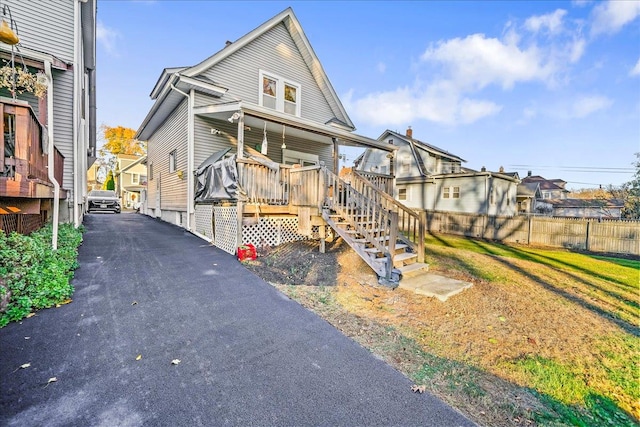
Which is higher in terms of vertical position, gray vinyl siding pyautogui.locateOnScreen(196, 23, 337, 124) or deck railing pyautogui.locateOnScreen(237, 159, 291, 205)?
gray vinyl siding pyautogui.locateOnScreen(196, 23, 337, 124)

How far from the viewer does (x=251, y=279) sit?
5500 mm

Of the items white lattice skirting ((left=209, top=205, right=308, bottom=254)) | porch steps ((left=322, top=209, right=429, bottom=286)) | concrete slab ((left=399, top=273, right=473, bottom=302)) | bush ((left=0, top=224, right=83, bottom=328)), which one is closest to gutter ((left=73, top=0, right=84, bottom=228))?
white lattice skirting ((left=209, top=205, right=308, bottom=254))

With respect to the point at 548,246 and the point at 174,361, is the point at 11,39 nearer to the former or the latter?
the point at 174,361

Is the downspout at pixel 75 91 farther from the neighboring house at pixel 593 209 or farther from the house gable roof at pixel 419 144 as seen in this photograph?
the neighboring house at pixel 593 209

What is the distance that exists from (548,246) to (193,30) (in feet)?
66.7

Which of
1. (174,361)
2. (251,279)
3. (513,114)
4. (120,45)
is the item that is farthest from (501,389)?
(513,114)

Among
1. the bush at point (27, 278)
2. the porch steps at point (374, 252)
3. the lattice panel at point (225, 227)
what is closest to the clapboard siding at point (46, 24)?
the lattice panel at point (225, 227)

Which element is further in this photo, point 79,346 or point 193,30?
point 193,30

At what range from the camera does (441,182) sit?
23.0 m

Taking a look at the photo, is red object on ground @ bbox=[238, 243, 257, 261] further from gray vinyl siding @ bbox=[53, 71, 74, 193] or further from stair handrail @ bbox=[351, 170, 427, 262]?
gray vinyl siding @ bbox=[53, 71, 74, 193]

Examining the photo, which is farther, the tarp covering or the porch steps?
the tarp covering

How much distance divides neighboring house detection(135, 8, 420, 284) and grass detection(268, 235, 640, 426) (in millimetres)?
1403

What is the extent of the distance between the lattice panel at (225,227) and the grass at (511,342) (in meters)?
3.00

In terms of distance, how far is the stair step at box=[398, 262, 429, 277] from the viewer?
230 inches
